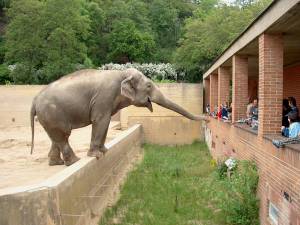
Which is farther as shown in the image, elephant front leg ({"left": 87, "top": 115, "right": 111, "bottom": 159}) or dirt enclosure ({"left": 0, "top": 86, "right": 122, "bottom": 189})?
dirt enclosure ({"left": 0, "top": 86, "right": 122, "bottom": 189})

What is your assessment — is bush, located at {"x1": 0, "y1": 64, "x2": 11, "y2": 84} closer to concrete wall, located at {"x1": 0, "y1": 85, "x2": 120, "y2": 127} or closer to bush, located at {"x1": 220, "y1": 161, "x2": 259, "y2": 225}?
concrete wall, located at {"x1": 0, "y1": 85, "x2": 120, "y2": 127}

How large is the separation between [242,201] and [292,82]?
9.90 m

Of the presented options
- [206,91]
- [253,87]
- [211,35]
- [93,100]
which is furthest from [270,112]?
[211,35]

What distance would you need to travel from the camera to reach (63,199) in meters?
6.39

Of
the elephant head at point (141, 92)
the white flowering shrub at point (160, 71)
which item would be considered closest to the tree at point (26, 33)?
the white flowering shrub at point (160, 71)

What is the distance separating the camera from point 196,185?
13.4m

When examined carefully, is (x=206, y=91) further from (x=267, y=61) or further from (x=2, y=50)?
(x=2, y=50)

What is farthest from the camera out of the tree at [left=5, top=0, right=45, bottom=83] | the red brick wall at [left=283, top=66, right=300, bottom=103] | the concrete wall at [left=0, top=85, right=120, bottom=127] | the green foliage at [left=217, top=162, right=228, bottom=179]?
the tree at [left=5, top=0, right=45, bottom=83]

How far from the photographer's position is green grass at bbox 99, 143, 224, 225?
9.53 meters

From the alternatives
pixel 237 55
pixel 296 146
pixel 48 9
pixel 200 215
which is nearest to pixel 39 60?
pixel 48 9

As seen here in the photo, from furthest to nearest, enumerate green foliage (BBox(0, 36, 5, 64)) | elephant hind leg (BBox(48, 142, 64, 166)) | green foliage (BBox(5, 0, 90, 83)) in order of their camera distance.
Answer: green foliage (BBox(0, 36, 5, 64)), green foliage (BBox(5, 0, 90, 83)), elephant hind leg (BBox(48, 142, 64, 166))

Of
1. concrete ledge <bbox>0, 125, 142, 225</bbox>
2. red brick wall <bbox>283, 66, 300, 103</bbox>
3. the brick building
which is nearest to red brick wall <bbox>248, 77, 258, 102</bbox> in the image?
red brick wall <bbox>283, 66, 300, 103</bbox>

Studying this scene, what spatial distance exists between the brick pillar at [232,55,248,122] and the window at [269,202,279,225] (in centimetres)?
583

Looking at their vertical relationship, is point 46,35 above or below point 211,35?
above
